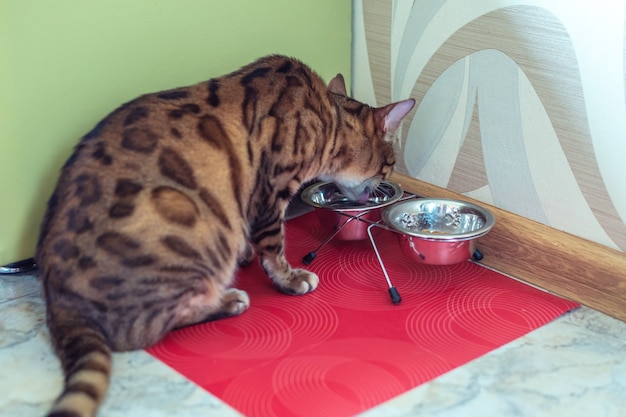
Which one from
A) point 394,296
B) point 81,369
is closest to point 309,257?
point 394,296

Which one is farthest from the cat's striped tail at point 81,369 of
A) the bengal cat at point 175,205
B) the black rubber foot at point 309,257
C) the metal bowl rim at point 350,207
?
the metal bowl rim at point 350,207

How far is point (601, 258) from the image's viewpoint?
7.25 feet

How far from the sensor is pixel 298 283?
2.32m

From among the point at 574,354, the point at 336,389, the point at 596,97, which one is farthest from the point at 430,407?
the point at 596,97

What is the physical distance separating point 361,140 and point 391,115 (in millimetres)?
121

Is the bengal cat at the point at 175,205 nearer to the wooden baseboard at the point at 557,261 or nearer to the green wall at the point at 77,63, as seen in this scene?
the green wall at the point at 77,63

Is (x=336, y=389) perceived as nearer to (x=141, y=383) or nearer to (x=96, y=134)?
(x=141, y=383)

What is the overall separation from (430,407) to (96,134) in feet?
3.71

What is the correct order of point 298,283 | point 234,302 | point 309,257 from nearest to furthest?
point 234,302
point 298,283
point 309,257

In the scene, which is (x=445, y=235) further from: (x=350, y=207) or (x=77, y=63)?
(x=77, y=63)

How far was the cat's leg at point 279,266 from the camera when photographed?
7.56 ft

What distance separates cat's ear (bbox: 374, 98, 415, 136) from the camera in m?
2.36

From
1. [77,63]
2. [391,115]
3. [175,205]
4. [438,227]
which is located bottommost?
[438,227]

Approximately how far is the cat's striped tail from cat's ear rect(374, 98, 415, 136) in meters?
1.06
